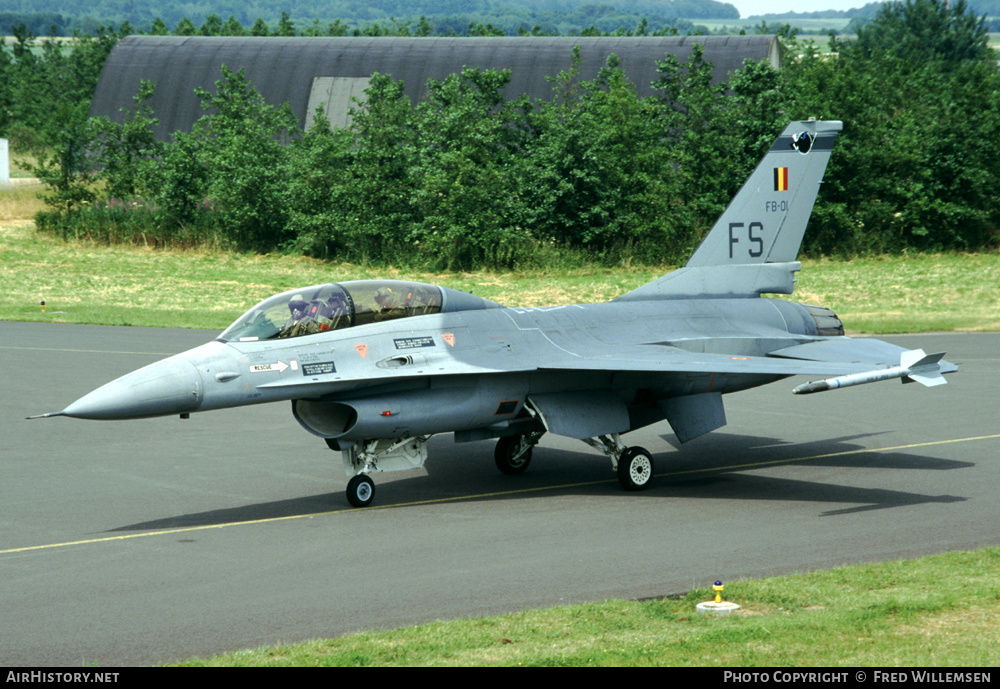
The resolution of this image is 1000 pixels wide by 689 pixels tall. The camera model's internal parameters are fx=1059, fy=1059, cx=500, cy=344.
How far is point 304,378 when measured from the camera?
39.4 ft

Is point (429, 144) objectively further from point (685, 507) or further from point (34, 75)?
point (34, 75)

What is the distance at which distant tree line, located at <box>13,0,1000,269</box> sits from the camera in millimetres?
38688

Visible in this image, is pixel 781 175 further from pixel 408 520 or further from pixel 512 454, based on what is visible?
pixel 408 520

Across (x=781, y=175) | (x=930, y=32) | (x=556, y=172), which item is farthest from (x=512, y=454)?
(x=930, y=32)

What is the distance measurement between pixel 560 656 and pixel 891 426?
11.9m

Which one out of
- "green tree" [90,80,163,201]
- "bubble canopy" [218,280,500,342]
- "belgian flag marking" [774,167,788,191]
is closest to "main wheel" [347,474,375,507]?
"bubble canopy" [218,280,500,342]

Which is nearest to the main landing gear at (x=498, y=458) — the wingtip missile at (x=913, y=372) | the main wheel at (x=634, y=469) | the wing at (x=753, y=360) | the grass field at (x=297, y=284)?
the main wheel at (x=634, y=469)

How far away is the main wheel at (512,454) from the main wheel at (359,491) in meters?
2.53

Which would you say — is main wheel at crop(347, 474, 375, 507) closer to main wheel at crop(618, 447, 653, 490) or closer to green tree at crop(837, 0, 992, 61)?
main wheel at crop(618, 447, 653, 490)

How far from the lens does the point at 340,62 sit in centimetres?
4934

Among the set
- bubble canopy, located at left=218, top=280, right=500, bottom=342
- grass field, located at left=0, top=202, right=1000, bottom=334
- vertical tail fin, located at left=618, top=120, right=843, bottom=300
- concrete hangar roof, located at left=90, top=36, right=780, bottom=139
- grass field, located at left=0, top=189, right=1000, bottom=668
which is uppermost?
concrete hangar roof, located at left=90, top=36, right=780, bottom=139

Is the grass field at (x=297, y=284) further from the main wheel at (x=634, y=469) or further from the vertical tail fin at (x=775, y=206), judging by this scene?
the main wheel at (x=634, y=469)

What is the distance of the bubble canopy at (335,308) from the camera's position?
1223 cm

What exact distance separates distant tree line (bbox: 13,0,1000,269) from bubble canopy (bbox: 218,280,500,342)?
24429 millimetres
